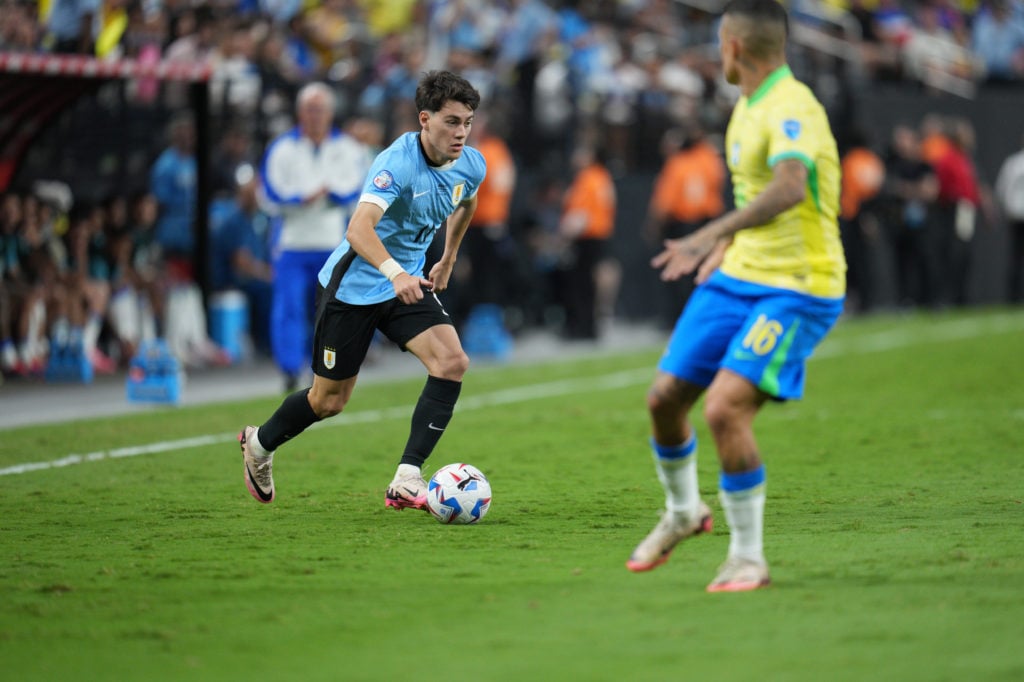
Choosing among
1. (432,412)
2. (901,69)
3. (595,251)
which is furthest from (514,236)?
(432,412)

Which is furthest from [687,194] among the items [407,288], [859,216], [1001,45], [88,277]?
[407,288]

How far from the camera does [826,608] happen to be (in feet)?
17.9

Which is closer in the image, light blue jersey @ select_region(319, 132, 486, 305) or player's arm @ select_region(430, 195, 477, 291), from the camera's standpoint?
light blue jersey @ select_region(319, 132, 486, 305)

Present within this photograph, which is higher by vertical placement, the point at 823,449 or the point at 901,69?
the point at 901,69

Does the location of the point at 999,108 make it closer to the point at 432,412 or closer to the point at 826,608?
the point at 432,412

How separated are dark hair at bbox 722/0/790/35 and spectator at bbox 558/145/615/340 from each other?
14.5 m

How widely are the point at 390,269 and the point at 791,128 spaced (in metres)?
2.13

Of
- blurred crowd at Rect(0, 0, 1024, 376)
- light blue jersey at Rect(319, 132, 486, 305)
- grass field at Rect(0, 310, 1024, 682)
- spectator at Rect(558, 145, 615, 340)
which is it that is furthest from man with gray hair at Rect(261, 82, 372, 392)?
spectator at Rect(558, 145, 615, 340)

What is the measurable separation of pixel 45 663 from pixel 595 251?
1647cm

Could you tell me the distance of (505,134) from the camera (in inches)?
885

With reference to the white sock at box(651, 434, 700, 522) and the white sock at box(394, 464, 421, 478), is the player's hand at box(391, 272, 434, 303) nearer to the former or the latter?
the white sock at box(394, 464, 421, 478)

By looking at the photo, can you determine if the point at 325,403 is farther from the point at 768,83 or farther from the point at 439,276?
the point at 768,83

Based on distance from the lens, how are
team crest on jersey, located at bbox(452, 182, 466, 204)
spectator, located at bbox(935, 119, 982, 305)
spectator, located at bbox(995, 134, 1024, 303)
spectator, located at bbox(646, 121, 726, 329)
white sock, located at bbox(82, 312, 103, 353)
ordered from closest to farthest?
team crest on jersey, located at bbox(452, 182, 466, 204) < white sock, located at bbox(82, 312, 103, 353) < spectator, located at bbox(646, 121, 726, 329) < spectator, located at bbox(935, 119, 982, 305) < spectator, located at bbox(995, 134, 1024, 303)

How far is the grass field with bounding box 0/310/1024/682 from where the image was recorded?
4.89 m
